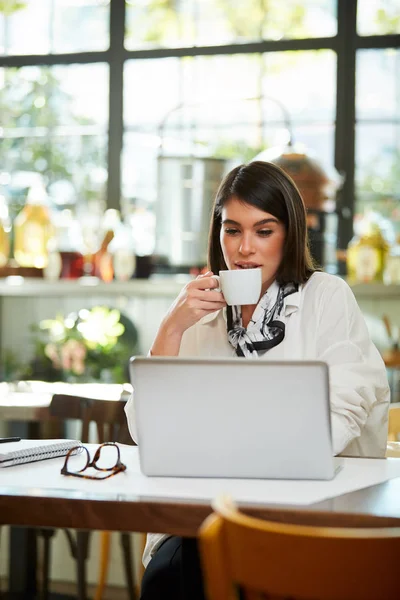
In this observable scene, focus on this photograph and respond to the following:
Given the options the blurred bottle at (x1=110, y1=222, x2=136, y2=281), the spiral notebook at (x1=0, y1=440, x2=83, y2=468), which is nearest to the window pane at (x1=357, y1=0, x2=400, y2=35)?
the blurred bottle at (x1=110, y1=222, x2=136, y2=281)

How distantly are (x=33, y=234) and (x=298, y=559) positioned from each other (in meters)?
4.13

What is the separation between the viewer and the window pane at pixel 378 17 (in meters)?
4.64

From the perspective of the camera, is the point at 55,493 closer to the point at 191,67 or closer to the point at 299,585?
the point at 299,585

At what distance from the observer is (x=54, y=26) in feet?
17.1

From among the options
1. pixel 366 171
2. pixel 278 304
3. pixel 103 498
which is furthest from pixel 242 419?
pixel 366 171

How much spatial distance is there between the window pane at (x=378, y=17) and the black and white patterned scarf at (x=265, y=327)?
9.99 ft

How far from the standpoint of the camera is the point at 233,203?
203cm

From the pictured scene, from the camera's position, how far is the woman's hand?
6.12 ft

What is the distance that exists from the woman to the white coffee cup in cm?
6

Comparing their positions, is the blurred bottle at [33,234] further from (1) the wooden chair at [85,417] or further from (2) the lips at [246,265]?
(2) the lips at [246,265]

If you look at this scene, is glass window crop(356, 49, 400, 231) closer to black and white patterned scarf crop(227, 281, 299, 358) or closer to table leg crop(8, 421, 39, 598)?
table leg crop(8, 421, 39, 598)

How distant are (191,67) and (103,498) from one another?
4072 mm

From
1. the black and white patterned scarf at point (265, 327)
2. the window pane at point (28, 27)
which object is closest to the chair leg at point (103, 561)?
the black and white patterned scarf at point (265, 327)

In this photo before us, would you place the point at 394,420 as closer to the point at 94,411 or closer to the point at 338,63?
the point at 94,411
